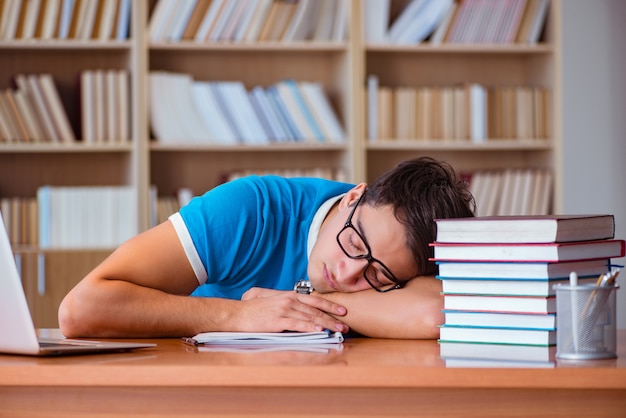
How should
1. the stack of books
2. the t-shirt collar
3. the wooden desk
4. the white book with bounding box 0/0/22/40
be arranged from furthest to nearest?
the white book with bounding box 0/0/22/40 → the t-shirt collar → the stack of books → the wooden desk

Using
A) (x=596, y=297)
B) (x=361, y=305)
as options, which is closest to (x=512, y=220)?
(x=596, y=297)

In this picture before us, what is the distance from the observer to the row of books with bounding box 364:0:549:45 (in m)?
3.77

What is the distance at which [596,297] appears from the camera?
1.10 m

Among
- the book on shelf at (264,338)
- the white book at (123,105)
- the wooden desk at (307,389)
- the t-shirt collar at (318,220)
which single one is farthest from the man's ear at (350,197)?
the white book at (123,105)

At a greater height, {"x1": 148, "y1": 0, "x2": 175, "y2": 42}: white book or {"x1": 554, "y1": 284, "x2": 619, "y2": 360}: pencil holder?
{"x1": 148, "y1": 0, "x2": 175, "y2": 42}: white book

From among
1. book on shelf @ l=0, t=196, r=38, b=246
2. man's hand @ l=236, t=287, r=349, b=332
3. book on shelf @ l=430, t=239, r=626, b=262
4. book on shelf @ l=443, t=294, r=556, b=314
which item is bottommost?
book on shelf @ l=0, t=196, r=38, b=246

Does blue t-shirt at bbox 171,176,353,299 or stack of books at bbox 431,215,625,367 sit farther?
blue t-shirt at bbox 171,176,353,299

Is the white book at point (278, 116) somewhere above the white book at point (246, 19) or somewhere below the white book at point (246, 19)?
below

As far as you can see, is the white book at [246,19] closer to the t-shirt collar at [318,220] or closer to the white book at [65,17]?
the white book at [65,17]

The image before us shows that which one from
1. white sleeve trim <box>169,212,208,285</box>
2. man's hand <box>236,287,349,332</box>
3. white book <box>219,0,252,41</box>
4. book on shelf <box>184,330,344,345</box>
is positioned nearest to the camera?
book on shelf <box>184,330,344,345</box>

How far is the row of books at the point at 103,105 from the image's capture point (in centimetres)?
360

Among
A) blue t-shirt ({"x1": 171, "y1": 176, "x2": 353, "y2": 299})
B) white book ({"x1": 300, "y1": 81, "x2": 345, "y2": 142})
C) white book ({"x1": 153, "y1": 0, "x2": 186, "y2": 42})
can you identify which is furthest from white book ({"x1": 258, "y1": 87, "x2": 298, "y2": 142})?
blue t-shirt ({"x1": 171, "y1": 176, "x2": 353, "y2": 299})

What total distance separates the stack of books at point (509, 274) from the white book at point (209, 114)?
2440 mm

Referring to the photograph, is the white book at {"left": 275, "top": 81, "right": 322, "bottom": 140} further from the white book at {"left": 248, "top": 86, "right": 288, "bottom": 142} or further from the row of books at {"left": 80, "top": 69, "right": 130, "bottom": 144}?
the row of books at {"left": 80, "top": 69, "right": 130, "bottom": 144}
